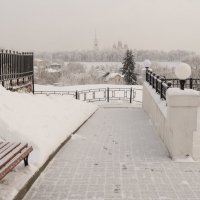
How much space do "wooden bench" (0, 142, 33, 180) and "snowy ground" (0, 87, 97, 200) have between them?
0.34 meters

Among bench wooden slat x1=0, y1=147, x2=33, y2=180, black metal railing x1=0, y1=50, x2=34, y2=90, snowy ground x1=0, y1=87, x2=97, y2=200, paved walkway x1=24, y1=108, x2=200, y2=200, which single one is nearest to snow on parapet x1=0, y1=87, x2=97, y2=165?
snowy ground x1=0, y1=87, x2=97, y2=200

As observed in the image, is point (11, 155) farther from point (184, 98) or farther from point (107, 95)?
point (107, 95)

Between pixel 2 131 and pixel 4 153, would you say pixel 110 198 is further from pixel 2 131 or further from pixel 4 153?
pixel 2 131

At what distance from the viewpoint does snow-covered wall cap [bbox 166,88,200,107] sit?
7508 millimetres

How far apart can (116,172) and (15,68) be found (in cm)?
1176

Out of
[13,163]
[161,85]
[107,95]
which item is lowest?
[107,95]

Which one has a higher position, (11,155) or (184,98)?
(184,98)

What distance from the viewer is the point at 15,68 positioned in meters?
17.1

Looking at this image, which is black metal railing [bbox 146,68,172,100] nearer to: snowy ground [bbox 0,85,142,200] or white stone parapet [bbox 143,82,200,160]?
white stone parapet [bbox 143,82,200,160]

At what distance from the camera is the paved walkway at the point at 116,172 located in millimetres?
5730

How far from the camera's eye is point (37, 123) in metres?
9.35

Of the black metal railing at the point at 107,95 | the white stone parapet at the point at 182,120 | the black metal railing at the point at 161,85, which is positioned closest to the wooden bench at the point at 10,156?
the white stone parapet at the point at 182,120

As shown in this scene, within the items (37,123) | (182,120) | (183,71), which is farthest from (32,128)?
(183,71)

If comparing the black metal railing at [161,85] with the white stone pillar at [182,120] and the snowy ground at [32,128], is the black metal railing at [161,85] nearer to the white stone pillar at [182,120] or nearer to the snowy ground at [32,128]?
the white stone pillar at [182,120]
